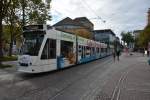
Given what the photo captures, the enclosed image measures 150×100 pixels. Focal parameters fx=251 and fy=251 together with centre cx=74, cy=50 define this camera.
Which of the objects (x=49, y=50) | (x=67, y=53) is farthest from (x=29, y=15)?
(x=49, y=50)

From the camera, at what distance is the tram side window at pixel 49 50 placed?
16.6m

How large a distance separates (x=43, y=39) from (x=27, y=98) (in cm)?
765

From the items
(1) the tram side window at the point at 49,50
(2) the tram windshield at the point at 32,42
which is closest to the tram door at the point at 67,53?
(1) the tram side window at the point at 49,50

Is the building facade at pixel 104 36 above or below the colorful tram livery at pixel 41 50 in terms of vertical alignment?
above

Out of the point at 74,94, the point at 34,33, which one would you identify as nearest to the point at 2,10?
the point at 34,33

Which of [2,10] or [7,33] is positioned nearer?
[2,10]

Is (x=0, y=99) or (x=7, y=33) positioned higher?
(x=7, y=33)

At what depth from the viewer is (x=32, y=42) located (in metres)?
16.3

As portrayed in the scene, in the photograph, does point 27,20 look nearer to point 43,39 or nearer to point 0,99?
point 43,39

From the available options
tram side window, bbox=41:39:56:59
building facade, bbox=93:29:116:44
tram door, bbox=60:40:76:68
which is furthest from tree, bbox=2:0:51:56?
building facade, bbox=93:29:116:44

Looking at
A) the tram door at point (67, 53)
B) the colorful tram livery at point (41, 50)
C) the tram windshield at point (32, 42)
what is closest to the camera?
the colorful tram livery at point (41, 50)

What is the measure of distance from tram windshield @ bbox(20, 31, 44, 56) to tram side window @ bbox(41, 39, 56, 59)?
591 mm

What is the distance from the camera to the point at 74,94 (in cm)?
1039

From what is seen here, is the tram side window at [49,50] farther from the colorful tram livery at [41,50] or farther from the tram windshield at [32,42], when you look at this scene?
the tram windshield at [32,42]
